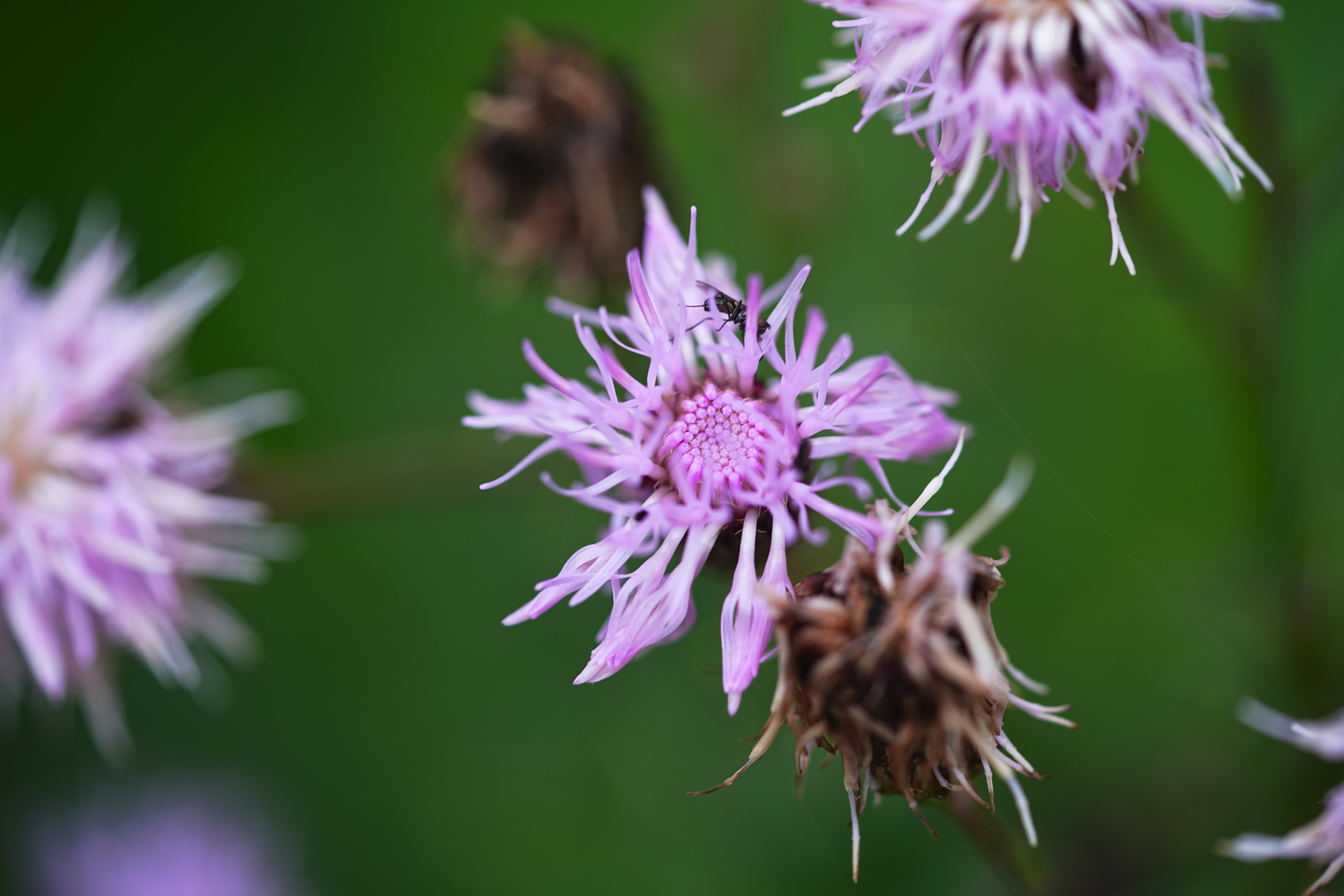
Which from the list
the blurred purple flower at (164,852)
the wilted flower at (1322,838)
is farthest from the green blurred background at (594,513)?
the wilted flower at (1322,838)

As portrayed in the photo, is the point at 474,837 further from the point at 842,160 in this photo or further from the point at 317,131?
the point at 317,131

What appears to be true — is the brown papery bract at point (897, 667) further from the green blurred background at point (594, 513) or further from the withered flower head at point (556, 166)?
the withered flower head at point (556, 166)

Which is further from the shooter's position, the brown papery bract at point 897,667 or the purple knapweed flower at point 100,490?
the purple knapweed flower at point 100,490

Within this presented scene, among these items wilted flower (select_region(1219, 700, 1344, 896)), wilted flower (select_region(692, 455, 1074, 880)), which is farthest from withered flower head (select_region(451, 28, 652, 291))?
wilted flower (select_region(1219, 700, 1344, 896))

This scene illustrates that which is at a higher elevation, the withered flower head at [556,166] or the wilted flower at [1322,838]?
the withered flower head at [556,166]

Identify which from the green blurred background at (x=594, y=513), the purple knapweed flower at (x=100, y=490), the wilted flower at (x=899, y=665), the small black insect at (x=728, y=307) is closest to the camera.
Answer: the wilted flower at (x=899, y=665)
